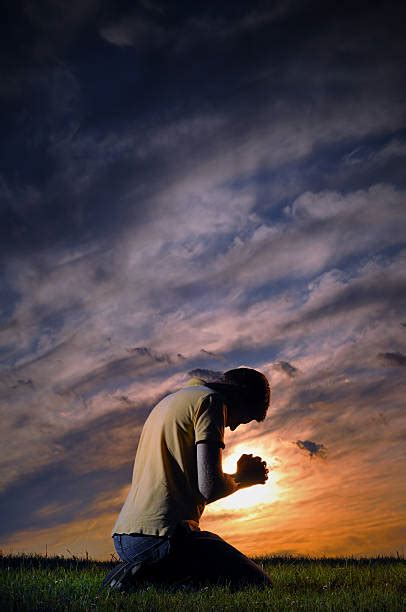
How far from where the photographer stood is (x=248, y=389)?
22.7 feet

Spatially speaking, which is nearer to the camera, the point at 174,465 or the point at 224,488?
the point at 224,488

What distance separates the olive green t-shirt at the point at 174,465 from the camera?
6617mm

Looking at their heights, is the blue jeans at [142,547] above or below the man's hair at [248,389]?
below

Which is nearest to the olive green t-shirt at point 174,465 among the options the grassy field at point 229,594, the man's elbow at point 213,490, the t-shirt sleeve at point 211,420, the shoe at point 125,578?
the t-shirt sleeve at point 211,420

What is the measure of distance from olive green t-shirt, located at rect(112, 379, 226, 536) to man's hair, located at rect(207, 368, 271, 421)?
0.21 meters

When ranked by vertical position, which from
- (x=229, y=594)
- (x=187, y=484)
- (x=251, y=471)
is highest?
(x=187, y=484)

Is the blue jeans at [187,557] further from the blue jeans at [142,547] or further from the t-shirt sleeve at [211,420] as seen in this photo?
the t-shirt sleeve at [211,420]

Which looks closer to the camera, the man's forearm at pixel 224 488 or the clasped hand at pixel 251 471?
the man's forearm at pixel 224 488

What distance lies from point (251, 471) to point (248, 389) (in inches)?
34.2

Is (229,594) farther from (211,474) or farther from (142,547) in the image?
(211,474)

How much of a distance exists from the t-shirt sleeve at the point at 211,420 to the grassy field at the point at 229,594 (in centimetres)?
143

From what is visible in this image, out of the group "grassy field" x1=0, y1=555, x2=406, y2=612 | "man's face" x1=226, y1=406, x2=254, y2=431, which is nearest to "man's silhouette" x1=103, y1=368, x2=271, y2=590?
"man's face" x1=226, y1=406, x2=254, y2=431

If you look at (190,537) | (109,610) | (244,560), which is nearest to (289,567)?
(244,560)

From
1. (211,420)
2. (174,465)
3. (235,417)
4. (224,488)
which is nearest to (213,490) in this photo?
(224,488)
